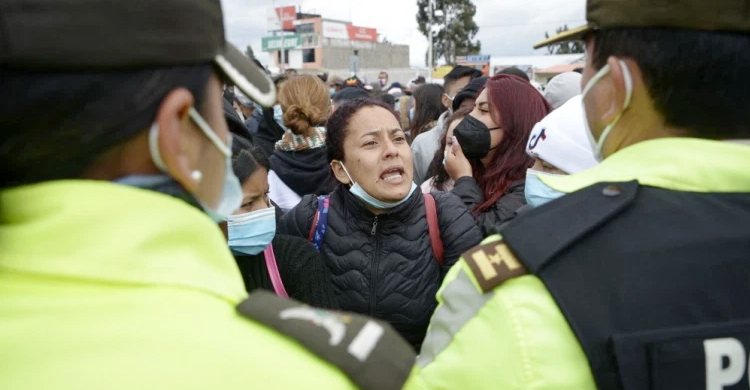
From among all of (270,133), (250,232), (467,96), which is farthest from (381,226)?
(270,133)

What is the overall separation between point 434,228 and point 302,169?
181 centimetres

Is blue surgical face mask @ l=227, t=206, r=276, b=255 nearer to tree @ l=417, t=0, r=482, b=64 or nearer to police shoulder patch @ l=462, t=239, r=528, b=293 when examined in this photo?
police shoulder patch @ l=462, t=239, r=528, b=293

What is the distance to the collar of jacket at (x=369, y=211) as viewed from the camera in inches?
107

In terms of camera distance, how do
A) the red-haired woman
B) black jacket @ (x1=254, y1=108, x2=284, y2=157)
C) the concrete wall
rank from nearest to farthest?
the red-haired woman < black jacket @ (x1=254, y1=108, x2=284, y2=157) < the concrete wall

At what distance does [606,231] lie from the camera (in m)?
1.14

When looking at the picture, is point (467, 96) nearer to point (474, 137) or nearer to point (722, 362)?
point (474, 137)

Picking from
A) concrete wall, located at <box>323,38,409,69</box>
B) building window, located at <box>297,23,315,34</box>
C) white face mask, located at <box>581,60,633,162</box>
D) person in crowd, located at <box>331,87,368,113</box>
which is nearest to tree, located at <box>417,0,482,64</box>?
concrete wall, located at <box>323,38,409,69</box>

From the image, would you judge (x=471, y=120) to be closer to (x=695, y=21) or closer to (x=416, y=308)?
(x=416, y=308)

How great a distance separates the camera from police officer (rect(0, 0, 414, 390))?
28.2 inches

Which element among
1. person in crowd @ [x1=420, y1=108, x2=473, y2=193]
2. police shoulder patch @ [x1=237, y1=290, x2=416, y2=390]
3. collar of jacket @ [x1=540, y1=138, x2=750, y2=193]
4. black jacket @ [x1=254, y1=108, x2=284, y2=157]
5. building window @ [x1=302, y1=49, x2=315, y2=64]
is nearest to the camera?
police shoulder patch @ [x1=237, y1=290, x2=416, y2=390]

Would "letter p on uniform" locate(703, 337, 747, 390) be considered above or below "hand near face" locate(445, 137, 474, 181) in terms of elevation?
below

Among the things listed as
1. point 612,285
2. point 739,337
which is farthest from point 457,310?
point 739,337

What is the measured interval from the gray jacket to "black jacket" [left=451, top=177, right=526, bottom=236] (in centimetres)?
135

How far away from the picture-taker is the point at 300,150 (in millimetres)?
4281
